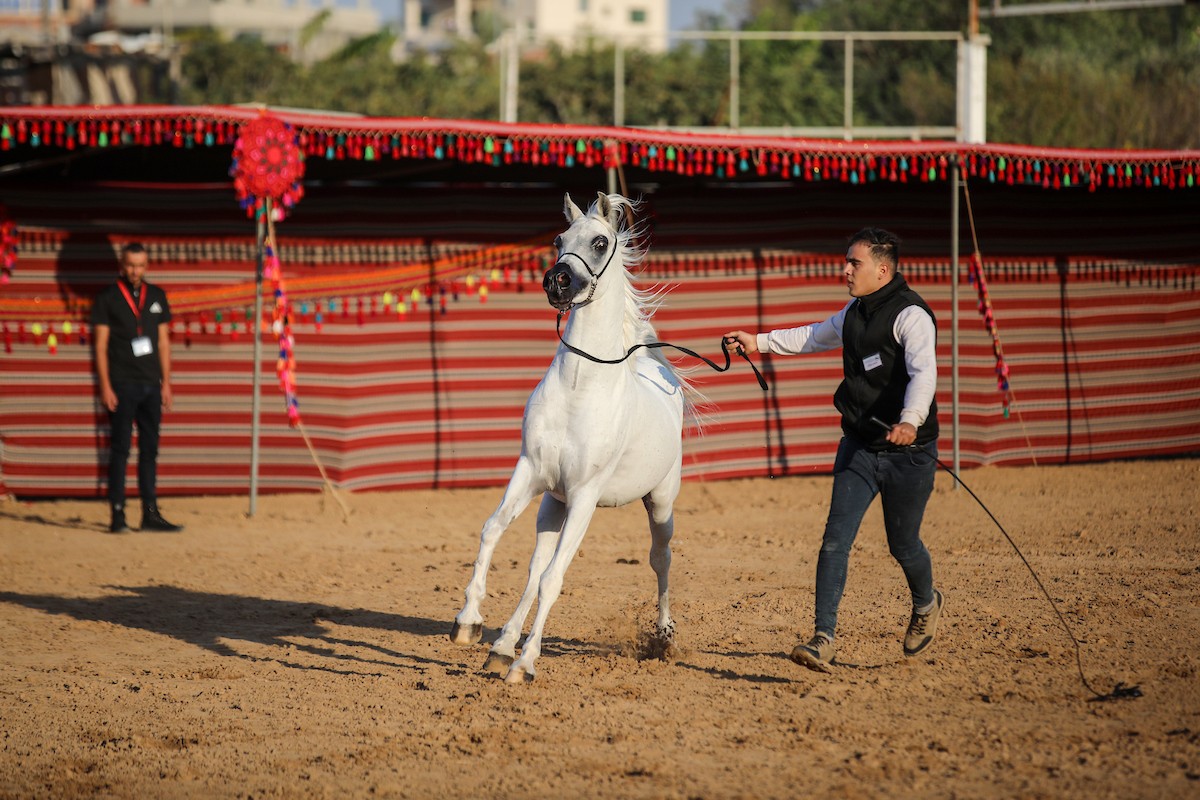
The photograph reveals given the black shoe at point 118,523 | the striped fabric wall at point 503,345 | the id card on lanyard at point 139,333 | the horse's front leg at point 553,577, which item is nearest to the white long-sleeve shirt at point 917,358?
the horse's front leg at point 553,577

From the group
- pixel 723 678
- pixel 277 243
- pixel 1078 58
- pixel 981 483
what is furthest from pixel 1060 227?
pixel 1078 58

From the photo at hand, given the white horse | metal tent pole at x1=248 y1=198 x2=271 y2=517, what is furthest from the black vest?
metal tent pole at x1=248 y1=198 x2=271 y2=517

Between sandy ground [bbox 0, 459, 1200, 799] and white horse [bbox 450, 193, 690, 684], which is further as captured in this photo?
white horse [bbox 450, 193, 690, 684]

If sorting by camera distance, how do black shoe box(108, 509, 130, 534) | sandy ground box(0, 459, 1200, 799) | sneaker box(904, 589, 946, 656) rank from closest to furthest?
sandy ground box(0, 459, 1200, 799) < sneaker box(904, 589, 946, 656) < black shoe box(108, 509, 130, 534)

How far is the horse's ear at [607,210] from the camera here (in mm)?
5656

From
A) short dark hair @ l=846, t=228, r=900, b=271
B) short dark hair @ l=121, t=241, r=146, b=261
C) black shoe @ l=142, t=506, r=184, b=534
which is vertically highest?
short dark hair @ l=121, t=241, r=146, b=261

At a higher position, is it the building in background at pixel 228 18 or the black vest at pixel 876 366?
the building in background at pixel 228 18

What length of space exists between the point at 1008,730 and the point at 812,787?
100 centimetres

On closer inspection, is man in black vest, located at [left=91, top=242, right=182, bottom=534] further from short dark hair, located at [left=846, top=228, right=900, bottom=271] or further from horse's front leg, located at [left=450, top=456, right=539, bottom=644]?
short dark hair, located at [left=846, top=228, right=900, bottom=271]

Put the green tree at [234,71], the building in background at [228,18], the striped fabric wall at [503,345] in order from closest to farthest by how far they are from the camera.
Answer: the striped fabric wall at [503,345] < the green tree at [234,71] < the building in background at [228,18]

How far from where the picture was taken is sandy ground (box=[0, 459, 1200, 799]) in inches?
181

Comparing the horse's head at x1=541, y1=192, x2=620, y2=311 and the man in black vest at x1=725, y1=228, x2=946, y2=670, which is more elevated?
the horse's head at x1=541, y1=192, x2=620, y2=311

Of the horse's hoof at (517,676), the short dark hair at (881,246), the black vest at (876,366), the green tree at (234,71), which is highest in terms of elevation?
the green tree at (234,71)

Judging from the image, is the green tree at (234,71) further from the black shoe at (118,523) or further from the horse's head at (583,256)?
the horse's head at (583,256)
